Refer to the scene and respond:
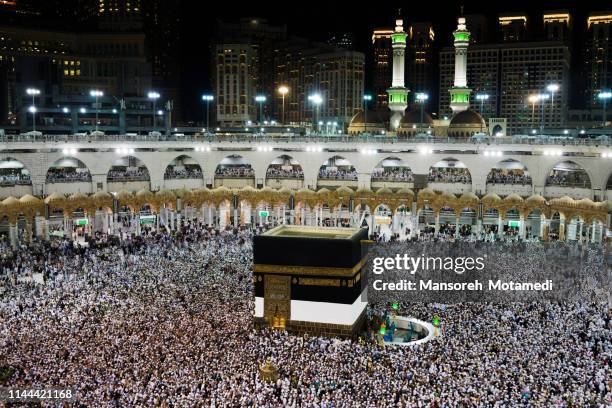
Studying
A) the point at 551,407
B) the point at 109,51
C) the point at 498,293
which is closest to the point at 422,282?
the point at 498,293

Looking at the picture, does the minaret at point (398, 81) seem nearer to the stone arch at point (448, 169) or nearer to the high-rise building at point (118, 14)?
the stone arch at point (448, 169)

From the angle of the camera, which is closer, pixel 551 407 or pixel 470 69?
pixel 551 407

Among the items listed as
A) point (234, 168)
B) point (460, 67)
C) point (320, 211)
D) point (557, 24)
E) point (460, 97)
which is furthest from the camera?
point (557, 24)

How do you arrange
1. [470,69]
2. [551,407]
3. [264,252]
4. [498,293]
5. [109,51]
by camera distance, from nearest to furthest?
[551,407], [264,252], [498,293], [109,51], [470,69]

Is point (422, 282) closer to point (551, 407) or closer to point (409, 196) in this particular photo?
point (551, 407)

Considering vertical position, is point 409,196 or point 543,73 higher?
point 543,73

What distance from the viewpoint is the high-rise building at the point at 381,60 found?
130875mm

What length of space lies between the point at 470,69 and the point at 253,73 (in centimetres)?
3951

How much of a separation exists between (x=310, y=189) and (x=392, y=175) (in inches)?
480

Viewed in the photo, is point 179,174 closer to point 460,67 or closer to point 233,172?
point 233,172

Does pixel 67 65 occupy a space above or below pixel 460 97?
above

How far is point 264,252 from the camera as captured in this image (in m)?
21.9

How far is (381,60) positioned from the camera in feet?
433

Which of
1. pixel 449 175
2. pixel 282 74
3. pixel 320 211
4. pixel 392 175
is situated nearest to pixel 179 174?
pixel 320 211
